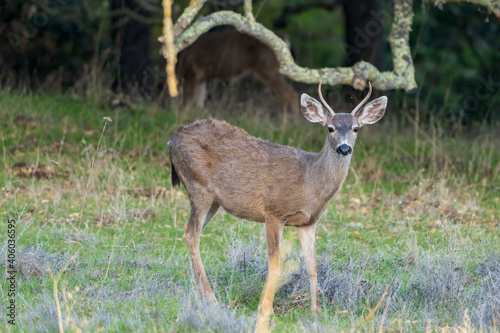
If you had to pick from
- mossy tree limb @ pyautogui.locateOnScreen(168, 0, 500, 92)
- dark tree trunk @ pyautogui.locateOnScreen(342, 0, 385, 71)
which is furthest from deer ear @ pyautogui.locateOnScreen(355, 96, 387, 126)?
dark tree trunk @ pyautogui.locateOnScreen(342, 0, 385, 71)

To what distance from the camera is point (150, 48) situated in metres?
14.0

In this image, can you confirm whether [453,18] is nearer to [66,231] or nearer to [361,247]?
[361,247]

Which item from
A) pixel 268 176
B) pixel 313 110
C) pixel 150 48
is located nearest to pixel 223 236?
pixel 268 176

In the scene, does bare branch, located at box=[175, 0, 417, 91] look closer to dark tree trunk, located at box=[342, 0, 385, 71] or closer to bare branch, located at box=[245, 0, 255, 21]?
bare branch, located at box=[245, 0, 255, 21]

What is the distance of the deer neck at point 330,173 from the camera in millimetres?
6074

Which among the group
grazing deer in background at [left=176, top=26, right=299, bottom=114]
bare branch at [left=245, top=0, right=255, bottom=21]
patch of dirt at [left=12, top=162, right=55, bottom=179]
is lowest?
patch of dirt at [left=12, top=162, right=55, bottom=179]

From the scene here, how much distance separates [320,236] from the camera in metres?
7.95

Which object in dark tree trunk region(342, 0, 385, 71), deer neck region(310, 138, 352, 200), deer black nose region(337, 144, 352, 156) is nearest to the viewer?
deer black nose region(337, 144, 352, 156)

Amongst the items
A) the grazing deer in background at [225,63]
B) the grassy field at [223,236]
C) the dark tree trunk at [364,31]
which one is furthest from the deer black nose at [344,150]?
the grazing deer in background at [225,63]

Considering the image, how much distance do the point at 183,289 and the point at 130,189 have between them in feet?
10.0

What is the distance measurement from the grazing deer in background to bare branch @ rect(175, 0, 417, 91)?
188 inches

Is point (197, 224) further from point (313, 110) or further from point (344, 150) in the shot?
point (344, 150)

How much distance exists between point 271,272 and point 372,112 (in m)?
1.42

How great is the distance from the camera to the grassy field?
5527 mm
